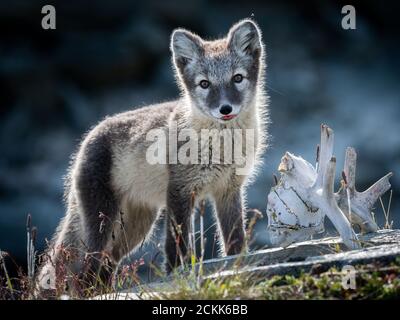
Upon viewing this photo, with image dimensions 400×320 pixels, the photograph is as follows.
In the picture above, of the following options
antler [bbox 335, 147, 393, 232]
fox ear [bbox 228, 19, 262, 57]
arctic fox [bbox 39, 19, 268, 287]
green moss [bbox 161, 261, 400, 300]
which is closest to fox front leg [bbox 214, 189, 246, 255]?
arctic fox [bbox 39, 19, 268, 287]

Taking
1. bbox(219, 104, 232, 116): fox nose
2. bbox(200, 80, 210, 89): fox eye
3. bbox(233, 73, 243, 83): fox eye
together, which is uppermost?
bbox(233, 73, 243, 83): fox eye

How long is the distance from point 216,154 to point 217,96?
468 millimetres

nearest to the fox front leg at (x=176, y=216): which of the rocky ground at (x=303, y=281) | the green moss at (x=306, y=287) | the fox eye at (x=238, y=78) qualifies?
the fox eye at (x=238, y=78)

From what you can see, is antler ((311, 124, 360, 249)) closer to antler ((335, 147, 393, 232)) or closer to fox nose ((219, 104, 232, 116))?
antler ((335, 147, 393, 232))

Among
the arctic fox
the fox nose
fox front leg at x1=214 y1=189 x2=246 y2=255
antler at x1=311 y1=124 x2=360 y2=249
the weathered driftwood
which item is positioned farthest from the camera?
fox front leg at x1=214 y1=189 x2=246 y2=255

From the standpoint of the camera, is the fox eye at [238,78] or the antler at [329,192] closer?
the antler at [329,192]

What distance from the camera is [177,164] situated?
5098 millimetres

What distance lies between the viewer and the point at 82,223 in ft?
18.5

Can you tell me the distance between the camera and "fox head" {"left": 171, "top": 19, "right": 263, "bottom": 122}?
492 cm

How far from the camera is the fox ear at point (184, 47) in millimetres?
5258

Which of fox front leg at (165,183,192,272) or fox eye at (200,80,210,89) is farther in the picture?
fox eye at (200,80,210,89)

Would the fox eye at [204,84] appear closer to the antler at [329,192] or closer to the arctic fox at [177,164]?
the arctic fox at [177,164]
